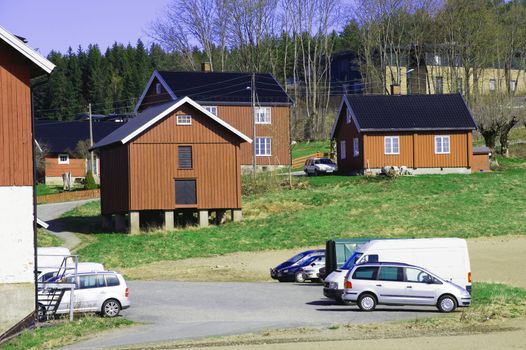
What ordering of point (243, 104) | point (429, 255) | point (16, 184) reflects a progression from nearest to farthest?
point (16, 184)
point (429, 255)
point (243, 104)

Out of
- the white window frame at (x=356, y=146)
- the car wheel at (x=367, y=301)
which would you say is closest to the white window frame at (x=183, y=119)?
the white window frame at (x=356, y=146)

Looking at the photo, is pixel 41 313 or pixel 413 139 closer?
pixel 41 313

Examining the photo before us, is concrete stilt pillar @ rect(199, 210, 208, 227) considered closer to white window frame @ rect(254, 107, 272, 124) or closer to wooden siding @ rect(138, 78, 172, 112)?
wooden siding @ rect(138, 78, 172, 112)

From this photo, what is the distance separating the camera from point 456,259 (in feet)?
115

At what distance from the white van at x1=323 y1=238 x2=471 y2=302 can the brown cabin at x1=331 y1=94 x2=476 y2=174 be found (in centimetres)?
3485

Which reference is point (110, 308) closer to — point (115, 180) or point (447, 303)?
point (447, 303)

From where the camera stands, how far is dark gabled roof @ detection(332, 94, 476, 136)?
70.8 meters

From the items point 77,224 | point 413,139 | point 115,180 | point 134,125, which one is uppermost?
point 134,125

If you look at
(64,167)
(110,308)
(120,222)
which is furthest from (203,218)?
(64,167)

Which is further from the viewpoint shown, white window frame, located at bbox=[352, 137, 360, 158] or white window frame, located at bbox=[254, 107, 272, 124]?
white window frame, located at bbox=[254, 107, 272, 124]

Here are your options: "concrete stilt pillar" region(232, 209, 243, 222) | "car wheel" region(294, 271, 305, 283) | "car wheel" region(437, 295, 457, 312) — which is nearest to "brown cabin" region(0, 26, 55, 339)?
"car wheel" region(437, 295, 457, 312)

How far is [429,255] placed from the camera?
3538 cm

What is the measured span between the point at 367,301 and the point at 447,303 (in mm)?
2573

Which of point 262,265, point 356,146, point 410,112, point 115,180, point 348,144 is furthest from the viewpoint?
point 348,144
